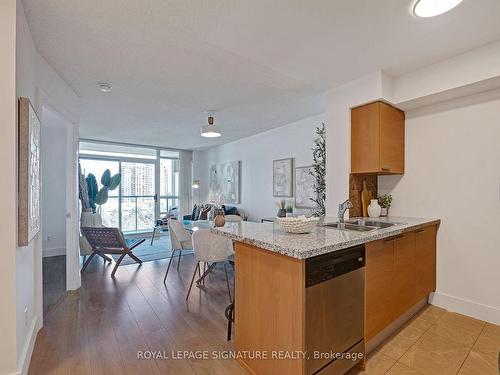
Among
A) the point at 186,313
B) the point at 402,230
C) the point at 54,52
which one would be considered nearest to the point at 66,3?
the point at 54,52

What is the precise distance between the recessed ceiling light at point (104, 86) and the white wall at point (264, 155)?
2.96 meters

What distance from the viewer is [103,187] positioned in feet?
20.2

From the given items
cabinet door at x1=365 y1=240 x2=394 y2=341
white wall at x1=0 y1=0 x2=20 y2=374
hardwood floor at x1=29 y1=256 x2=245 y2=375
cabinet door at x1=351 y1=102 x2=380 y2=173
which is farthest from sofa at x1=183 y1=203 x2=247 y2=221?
white wall at x1=0 y1=0 x2=20 y2=374

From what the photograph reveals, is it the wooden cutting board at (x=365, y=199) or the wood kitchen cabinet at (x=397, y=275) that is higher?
the wooden cutting board at (x=365, y=199)

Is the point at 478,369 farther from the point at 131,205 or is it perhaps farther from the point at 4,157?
the point at 131,205

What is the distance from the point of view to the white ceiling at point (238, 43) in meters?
1.74

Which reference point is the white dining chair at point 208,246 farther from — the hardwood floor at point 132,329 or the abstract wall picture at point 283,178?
the abstract wall picture at point 283,178

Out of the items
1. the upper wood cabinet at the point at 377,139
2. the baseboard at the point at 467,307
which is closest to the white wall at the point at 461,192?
the baseboard at the point at 467,307

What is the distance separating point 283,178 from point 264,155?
2.65 ft

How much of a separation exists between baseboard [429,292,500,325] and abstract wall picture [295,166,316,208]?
2.04 metres

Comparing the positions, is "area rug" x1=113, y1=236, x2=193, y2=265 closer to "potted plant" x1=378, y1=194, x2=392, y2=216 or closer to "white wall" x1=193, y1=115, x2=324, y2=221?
"white wall" x1=193, y1=115, x2=324, y2=221

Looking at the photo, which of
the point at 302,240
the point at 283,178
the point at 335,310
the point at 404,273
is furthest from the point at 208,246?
the point at 283,178

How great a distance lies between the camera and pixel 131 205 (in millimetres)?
7055

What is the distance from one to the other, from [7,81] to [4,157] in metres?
0.45
